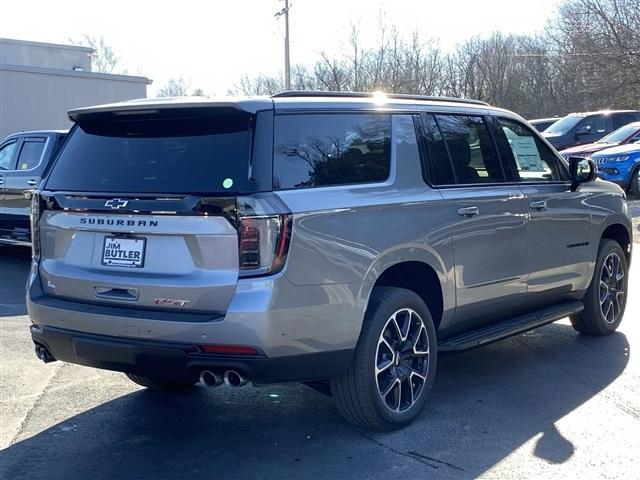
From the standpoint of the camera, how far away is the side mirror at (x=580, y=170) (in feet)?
21.0

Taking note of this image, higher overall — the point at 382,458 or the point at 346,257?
the point at 346,257

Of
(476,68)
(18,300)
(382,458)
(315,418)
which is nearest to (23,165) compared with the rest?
(18,300)

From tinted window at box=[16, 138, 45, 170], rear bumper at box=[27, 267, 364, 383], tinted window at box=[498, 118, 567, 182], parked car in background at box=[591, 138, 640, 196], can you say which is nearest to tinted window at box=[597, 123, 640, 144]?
parked car in background at box=[591, 138, 640, 196]

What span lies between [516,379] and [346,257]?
216cm

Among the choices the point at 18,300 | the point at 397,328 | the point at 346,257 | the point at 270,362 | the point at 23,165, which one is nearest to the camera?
the point at 270,362

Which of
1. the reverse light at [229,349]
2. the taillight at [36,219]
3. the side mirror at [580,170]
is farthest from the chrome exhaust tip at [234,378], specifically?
the side mirror at [580,170]

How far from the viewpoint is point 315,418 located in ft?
16.4

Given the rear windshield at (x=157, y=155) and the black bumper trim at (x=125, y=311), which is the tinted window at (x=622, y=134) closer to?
the rear windshield at (x=157, y=155)

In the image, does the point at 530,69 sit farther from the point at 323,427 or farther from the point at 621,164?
the point at 323,427

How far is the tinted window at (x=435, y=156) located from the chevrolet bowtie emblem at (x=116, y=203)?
6.25 feet

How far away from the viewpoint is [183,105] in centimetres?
418

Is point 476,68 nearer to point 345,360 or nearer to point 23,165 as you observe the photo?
point 23,165

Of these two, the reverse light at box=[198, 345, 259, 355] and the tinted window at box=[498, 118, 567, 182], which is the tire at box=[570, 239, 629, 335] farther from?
the reverse light at box=[198, 345, 259, 355]

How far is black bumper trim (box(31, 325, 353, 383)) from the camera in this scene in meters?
3.98
